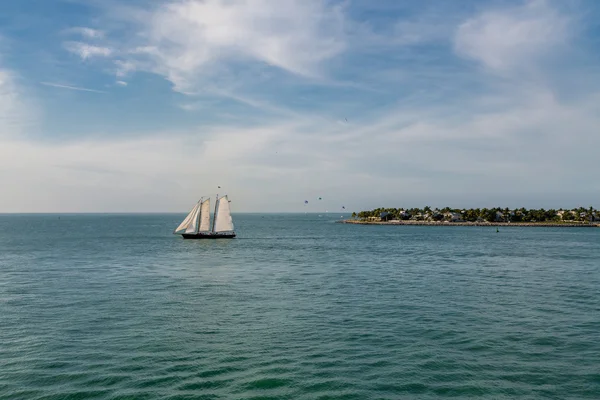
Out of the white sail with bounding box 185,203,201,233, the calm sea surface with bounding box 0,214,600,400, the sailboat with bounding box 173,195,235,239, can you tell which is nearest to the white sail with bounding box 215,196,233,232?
the sailboat with bounding box 173,195,235,239

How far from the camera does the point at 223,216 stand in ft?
447

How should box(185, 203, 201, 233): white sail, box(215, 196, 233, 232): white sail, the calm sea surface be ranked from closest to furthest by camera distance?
the calm sea surface, box(215, 196, 233, 232): white sail, box(185, 203, 201, 233): white sail

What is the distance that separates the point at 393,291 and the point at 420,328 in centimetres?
1661

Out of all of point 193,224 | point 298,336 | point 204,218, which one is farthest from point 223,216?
point 298,336

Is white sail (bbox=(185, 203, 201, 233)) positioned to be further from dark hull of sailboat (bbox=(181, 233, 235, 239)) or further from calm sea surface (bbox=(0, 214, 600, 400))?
calm sea surface (bbox=(0, 214, 600, 400))

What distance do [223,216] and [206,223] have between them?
7.44m

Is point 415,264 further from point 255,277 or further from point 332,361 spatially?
point 332,361

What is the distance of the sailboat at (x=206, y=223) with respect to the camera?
440 feet

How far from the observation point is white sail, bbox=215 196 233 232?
434ft

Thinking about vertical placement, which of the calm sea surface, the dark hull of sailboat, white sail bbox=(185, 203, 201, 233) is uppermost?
white sail bbox=(185, 203, 201, 233)

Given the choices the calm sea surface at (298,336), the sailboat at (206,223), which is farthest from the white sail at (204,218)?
the calm sea surface at (298,336)

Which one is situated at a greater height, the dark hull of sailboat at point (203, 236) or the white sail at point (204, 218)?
the white sail at point (204, 218)

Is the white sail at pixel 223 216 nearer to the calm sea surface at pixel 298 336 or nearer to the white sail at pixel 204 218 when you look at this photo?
the white sail at pixel 204 218

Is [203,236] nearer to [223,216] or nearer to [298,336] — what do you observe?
[223,216]
